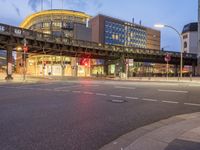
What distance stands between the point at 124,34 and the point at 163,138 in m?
146

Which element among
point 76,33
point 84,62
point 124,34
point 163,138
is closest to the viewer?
point 163,138

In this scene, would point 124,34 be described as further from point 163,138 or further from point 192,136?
point 163,138

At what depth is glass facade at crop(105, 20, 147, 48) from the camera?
13368cm

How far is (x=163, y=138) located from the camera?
19.1 ft

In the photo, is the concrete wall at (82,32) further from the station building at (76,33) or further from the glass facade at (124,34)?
the glass facade at (124,34)

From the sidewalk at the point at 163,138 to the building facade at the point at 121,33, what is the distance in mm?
120979

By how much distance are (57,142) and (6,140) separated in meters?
1.13

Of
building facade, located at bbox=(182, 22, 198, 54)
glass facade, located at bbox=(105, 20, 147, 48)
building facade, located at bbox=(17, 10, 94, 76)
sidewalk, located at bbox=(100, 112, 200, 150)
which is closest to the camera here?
sidewalk, located at bbox=(100, 112, 200, 150)

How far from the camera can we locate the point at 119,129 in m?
6.97

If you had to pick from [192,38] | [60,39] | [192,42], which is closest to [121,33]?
[192,38]

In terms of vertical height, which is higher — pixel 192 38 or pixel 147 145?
pixel 192 38

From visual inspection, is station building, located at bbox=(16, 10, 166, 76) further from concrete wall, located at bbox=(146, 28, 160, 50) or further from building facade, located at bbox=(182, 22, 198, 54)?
building facade, located at bbox=(182, 22, 198, 54)

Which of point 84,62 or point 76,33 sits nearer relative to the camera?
point 84,62

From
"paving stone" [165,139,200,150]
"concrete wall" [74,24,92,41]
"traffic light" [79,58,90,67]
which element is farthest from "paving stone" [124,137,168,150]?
"concrete wall" [74,24,92,41]
